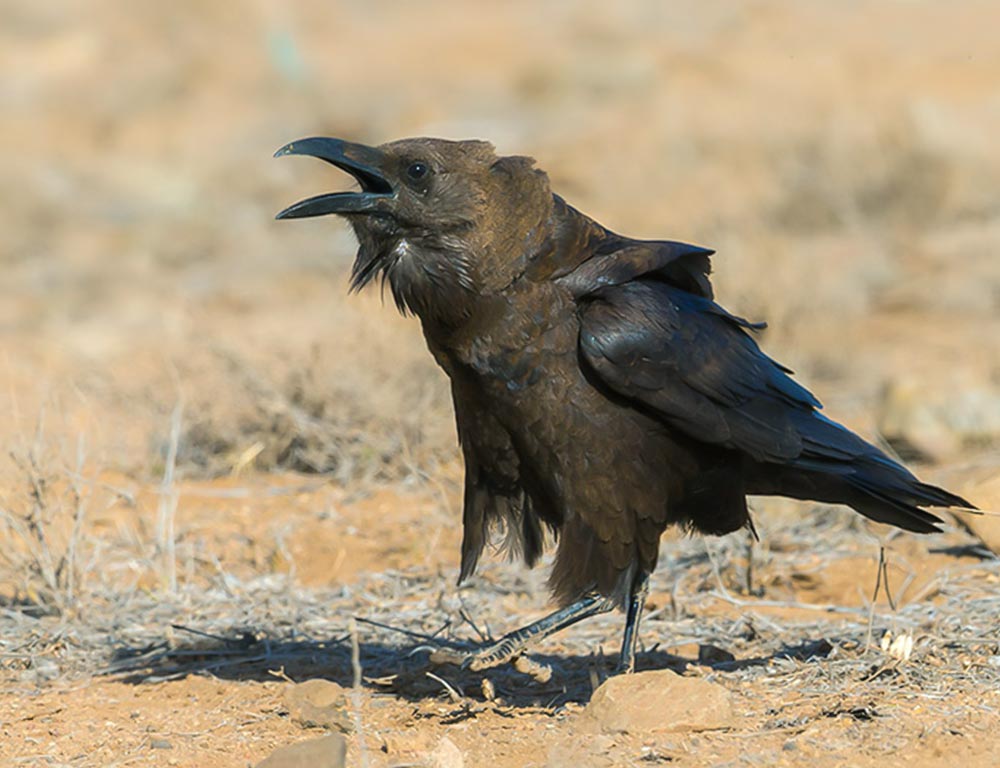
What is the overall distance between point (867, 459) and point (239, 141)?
1478 centimetres

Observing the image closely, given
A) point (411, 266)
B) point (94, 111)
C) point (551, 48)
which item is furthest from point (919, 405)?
point (551, 48)

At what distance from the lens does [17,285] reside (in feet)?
44.7

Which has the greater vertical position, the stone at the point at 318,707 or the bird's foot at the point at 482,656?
the bird's foot at the point at 482,656

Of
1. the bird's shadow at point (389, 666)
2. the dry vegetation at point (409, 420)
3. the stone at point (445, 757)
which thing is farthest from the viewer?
the bird's shadow at point (389, 666)

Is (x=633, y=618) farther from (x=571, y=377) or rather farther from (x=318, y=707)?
(x=318, y=707)

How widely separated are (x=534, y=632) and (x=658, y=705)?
2.06 ft

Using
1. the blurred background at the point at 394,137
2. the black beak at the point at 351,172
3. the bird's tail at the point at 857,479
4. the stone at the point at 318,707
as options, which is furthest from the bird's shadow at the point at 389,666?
the black beak at the point at 351,172

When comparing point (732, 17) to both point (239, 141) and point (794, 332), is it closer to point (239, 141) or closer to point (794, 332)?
point (239, 141)

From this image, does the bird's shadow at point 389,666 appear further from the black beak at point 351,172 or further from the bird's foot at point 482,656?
the black beak at point 351,172

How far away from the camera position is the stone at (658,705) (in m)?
4.18

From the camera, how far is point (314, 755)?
3.72 m

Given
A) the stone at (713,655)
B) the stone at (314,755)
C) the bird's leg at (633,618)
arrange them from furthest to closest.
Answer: the stone at (713,655)
the bird's leg at (633,618)
the stone at (314,755)

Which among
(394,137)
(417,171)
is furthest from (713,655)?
(394,137)

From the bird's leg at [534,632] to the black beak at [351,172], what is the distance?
4.51ft
